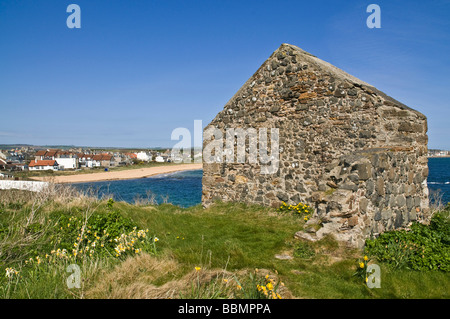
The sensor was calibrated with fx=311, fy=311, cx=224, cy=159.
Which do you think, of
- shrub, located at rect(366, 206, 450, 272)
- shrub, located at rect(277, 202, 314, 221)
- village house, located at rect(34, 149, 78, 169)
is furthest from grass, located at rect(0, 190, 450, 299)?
village house, located at rect(34, 149, 78, 169)

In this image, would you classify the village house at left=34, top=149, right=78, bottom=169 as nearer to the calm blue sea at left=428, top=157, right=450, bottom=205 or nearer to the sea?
the sea

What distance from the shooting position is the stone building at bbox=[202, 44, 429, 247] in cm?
746

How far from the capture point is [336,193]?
747 centimetres

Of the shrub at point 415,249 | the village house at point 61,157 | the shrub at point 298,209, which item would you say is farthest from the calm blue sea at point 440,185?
the village house at point 61,157

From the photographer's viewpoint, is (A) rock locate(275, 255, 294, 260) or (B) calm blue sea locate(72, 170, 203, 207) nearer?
(A) rock locate(275, 255, 294, 260)

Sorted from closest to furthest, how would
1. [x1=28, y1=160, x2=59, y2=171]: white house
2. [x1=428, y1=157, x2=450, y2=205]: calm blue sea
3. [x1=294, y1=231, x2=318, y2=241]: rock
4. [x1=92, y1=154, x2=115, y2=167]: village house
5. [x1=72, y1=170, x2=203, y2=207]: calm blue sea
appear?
[x1=294, y1=231, x2=318, y2=241]: rock, [x1=428, y1=157, x2=450, y2=205]: calm blue sea, [x1=72, y1=170, x2=203, y2=207]: calm blue sea, [x1=28, y1=160, x2=59, y2=171]: white house, [x1=92, y1=154, x2=115, y2=167]: village house

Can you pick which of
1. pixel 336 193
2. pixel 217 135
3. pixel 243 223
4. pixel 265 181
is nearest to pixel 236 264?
pixel 336 193

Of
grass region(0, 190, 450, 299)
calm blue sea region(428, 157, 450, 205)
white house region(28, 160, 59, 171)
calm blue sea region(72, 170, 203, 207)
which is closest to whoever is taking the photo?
grass region(0, 190, 450, 299)

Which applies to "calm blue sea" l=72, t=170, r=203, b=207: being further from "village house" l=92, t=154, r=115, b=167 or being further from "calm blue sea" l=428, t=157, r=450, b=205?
"village house" l=92, t=154, r=115, b=167

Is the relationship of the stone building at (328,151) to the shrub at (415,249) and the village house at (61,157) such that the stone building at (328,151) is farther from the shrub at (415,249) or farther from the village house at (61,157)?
the village house at (61,157)

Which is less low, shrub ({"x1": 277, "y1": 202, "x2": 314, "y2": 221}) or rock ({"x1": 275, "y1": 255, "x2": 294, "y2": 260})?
shrub ({"x1": 277, "y1": 202, "x2": 314, "y2": 221})

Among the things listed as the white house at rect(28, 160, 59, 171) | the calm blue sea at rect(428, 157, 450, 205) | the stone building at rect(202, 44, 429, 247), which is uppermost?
the stone building at rect(202, 44, 429, 247)

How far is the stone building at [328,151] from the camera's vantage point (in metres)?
7.46

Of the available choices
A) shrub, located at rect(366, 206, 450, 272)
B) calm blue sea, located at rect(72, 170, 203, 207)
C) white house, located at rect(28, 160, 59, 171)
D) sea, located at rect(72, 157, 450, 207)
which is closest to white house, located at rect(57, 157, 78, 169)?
white house, located at rect(28, 160, 59, 171)
